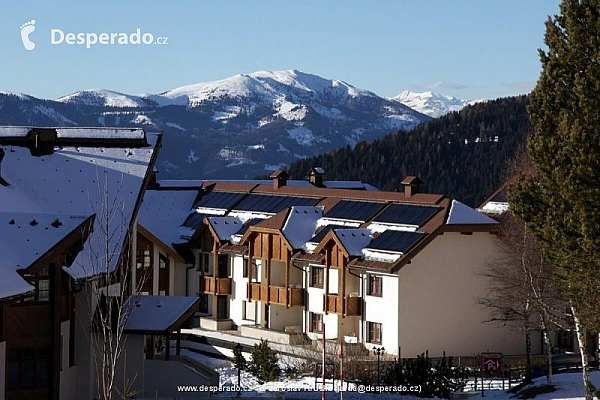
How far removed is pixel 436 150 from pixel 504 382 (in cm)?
10773

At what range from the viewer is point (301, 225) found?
5397 centimetres

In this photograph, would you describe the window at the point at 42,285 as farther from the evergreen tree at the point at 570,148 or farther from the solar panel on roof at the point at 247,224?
the solar panel on roof at the point at 247,224

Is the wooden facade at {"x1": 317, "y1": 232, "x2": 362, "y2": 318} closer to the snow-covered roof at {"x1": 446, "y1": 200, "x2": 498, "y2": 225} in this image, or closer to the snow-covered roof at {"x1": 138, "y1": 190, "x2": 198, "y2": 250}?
the snow-covered roof at {"x1": 446, "y1": 200, "x2": 498, "y2": 225}

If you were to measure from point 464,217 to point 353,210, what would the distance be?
22.2 feet

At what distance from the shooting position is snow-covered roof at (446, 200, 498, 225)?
48.2 metres

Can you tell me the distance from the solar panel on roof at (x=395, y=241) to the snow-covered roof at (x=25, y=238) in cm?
2201

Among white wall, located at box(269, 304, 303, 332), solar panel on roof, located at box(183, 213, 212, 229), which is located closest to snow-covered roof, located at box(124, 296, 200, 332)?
white wall, located at box(269, 304, 303, 332)

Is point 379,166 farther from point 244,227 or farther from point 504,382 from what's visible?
point 504,382

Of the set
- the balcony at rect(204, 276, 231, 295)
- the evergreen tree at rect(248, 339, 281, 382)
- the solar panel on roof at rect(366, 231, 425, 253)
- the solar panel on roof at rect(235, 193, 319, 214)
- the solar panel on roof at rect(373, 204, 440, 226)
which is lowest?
the evergreen tree at rect(248, 339, 281, 382)

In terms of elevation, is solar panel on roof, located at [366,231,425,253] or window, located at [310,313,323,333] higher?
solar panel on roof, located at [366,231,425,253]

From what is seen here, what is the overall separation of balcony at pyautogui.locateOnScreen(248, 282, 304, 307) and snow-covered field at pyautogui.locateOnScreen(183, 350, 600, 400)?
8816mm

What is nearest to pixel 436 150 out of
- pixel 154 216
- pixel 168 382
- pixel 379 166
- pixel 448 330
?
pixel 379 166

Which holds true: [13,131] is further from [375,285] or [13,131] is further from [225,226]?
[225,226]

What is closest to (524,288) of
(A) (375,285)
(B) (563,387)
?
(B) (563,387)
